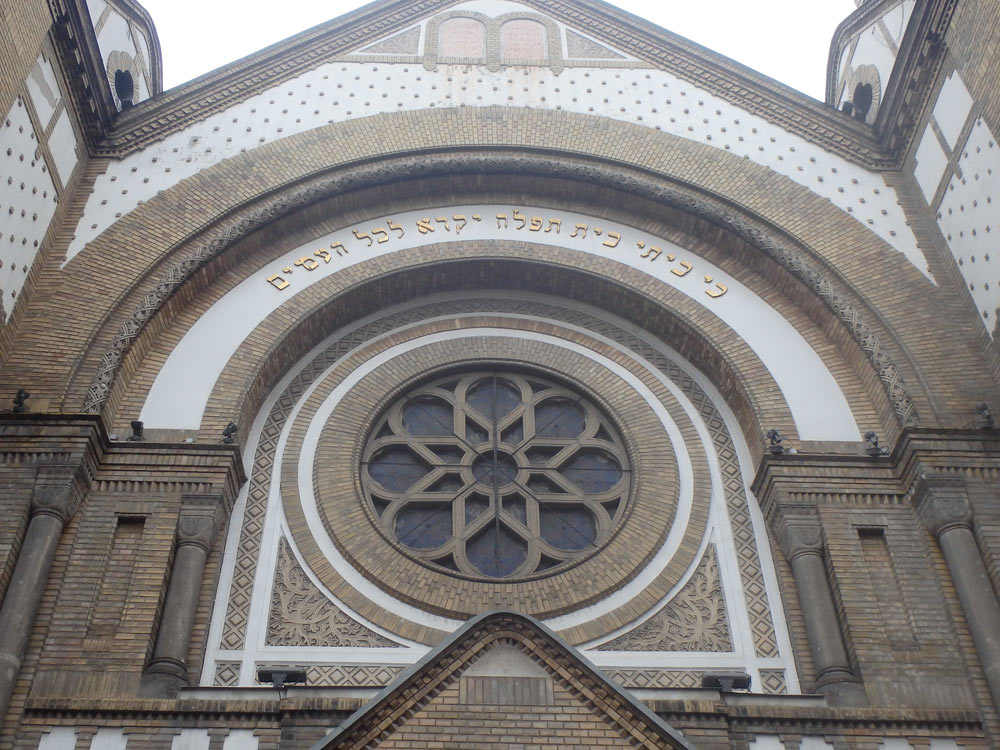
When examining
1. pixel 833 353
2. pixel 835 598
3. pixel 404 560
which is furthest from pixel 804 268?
pixel 404 560

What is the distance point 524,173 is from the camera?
47.9 ft

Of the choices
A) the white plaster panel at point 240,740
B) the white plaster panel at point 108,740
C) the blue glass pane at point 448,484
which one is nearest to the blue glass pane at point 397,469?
the blue glass pane at point 448,484

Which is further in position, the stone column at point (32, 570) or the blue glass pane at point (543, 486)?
→ the blue glass pane at point (543, 486)

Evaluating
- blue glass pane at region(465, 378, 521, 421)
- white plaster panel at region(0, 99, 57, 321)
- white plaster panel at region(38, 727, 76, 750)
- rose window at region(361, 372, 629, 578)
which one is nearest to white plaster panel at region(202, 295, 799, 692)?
rose window at region(361, 372, 629, 578)

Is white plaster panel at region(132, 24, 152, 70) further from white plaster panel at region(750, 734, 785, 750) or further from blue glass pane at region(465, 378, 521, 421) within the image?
white plaster panel at region(750, 734, 785, 750)

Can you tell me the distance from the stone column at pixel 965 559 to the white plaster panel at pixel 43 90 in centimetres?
1040

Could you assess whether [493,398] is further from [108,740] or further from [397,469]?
[108,740]

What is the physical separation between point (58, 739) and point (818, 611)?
690 centimetres

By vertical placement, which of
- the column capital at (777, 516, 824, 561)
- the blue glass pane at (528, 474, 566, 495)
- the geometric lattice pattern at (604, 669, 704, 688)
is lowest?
the geometric lattice pattern at (604, 669, 704, 688)

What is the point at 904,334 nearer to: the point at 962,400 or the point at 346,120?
the point at 962,400

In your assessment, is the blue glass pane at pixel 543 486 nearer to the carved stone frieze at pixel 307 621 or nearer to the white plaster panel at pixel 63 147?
the carved stone frieze at pixel 307 621

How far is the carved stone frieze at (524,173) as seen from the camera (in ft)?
39.8

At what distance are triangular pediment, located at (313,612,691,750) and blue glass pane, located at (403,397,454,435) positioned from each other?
4.65m

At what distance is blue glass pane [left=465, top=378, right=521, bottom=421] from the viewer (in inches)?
528
